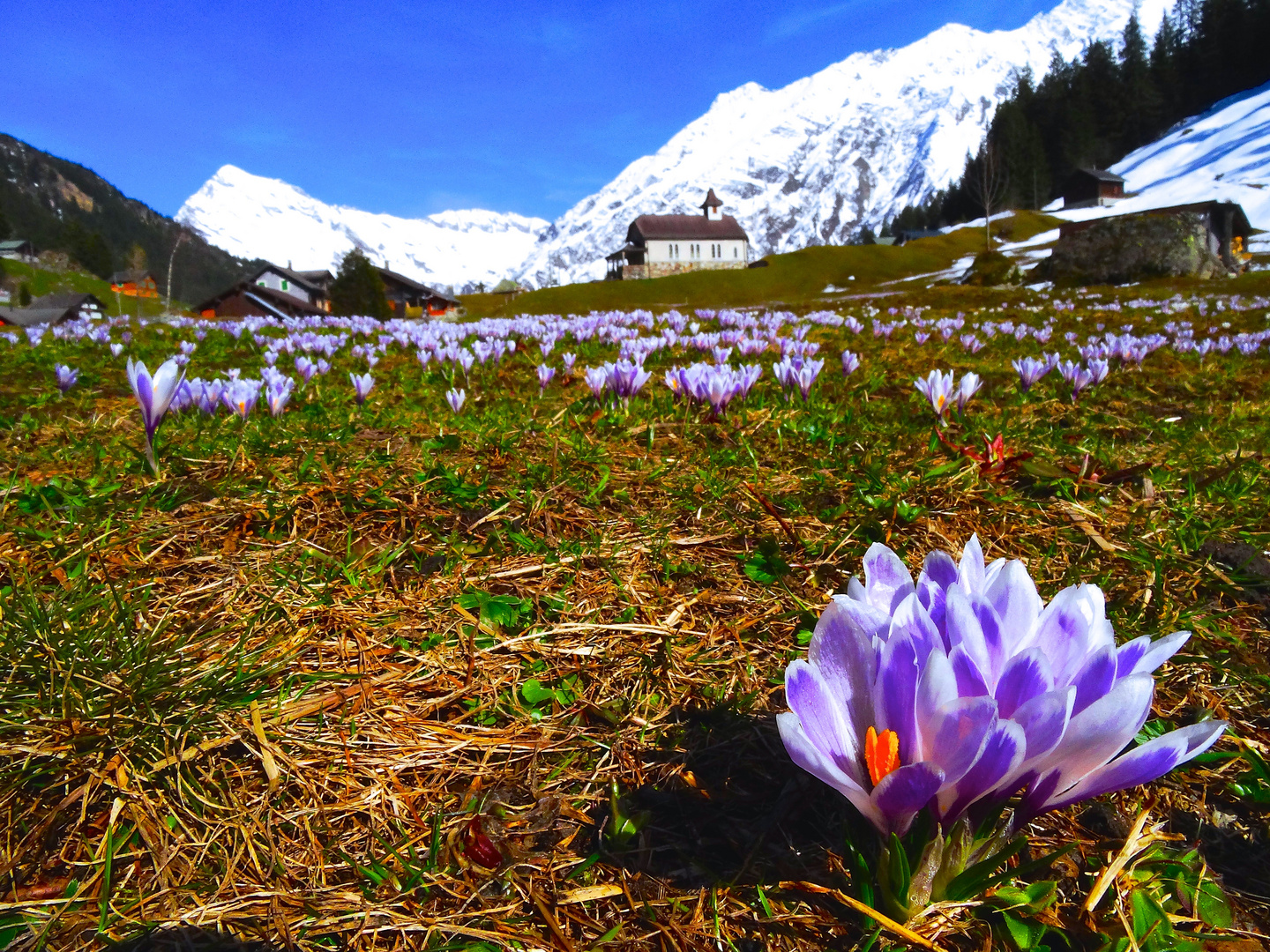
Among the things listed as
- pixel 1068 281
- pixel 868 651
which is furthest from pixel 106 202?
pixel 868 651

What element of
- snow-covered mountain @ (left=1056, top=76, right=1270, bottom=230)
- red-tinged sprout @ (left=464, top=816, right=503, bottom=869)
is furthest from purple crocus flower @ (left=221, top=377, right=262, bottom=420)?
snow-covered mountain @ (left=1056, top=76, right=1270, bottom=230)

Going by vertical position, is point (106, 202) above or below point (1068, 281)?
above

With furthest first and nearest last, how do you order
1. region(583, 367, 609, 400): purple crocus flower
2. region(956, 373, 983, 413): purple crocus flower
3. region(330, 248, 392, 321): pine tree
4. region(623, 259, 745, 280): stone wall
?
region(623, 259, 745, 280): stone wall
region(330, 248, 392, 321): pine tree
region(583, 367, 609, 400): purple crocus flower
region(956, 373, 983, 413): purple crocus flower

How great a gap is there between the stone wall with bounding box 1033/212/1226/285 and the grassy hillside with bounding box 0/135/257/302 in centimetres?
14485

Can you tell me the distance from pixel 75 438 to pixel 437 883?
3097mm

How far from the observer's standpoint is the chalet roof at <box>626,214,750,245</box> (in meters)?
102

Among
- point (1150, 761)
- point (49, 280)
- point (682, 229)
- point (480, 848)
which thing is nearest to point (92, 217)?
point (49, 280)

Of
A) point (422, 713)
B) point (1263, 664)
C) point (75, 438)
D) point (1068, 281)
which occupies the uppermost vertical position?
point (1068, 281)

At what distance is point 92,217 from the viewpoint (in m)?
166

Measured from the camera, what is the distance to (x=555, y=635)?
1761mm

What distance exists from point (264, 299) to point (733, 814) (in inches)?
2940

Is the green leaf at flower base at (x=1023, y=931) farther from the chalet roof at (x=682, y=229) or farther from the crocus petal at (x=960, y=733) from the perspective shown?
the chalet roof at (x=682, y=229)

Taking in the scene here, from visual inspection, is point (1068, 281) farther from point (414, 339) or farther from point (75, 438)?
point (75, 438)

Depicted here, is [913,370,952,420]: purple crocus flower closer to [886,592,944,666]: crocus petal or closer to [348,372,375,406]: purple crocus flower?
[886,592,944,666]: crocus petal
